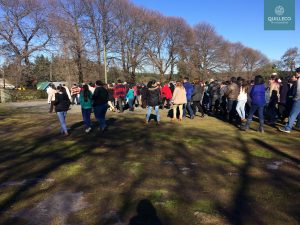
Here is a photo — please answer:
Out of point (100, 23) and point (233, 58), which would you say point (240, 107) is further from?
point (233, 58)

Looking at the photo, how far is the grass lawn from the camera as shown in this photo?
4.16m

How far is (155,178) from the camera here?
→ 18.2 feet

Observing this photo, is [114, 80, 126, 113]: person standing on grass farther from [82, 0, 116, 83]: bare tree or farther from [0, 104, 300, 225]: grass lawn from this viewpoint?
[82, 0, 116, 83]: bare tree

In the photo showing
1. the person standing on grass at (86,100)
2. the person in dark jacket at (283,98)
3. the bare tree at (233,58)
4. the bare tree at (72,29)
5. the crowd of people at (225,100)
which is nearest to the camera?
the crowd of people at (225,100)

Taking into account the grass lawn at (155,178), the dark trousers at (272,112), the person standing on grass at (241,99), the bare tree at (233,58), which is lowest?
the grass lawn at (155,178)

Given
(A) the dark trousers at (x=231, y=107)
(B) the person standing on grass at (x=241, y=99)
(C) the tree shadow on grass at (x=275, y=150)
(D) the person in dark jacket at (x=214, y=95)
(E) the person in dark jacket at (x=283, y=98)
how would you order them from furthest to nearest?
(D) the person in dark jacket at (x=214, y=95) < (A) the dark trousers at (x=231, y=107) < (B) the person standing on grass at (x=241, y=99) < (E) the person in dark jacket at (x=283, y=98) < (C) the tree shadow on grass at (x=275, y=150)

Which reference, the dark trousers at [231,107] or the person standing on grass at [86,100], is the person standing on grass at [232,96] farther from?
the person standing on grass at [86,100]

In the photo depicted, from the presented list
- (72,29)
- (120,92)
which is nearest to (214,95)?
(120,92)

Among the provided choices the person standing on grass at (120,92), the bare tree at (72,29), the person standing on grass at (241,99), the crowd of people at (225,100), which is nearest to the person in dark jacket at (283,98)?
the crowd of people at (225,100)

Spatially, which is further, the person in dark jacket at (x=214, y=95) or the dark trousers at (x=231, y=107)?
the person in dark jacket at (x=214, y=95)

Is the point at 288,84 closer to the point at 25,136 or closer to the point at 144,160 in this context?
the point at 144,160

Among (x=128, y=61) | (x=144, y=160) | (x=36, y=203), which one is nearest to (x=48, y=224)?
(x=36, y=203)

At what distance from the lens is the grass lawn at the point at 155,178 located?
4.16 meters

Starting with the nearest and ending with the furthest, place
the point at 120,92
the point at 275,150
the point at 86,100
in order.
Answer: the point at 275,150, the point at 86,100, the point at 120,92
